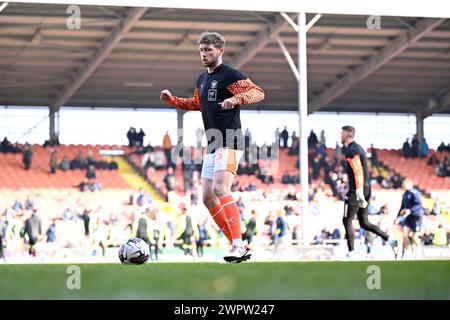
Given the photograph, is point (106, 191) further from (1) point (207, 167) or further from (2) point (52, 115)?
(1) point (207, 167)

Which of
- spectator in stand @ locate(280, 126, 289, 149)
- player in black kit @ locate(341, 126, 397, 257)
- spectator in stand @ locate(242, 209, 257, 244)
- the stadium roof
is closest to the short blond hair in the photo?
player in black kit @ locate(341, 126, 397, 257)

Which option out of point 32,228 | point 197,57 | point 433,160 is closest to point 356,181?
point 32,228

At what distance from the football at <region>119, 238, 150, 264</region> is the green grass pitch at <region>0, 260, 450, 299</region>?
35.9 inches

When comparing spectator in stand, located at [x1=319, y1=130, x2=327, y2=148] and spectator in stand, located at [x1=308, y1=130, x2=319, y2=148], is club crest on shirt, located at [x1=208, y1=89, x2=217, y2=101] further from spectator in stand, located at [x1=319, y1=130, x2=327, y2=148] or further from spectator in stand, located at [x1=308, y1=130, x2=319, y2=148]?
spectator in stand, located at [x1=319, y1=130, x2=327, y2=148]

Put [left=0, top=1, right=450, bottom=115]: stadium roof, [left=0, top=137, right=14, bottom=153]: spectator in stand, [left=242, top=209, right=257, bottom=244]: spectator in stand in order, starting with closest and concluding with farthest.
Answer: [left=242, top=209, right=257, bottom=244]: spectator in stand, [left=0, top=1, right=450, bottom=115]: stadium roof, [left=0, top=137, right=14, bottom=153]: spectator in stand

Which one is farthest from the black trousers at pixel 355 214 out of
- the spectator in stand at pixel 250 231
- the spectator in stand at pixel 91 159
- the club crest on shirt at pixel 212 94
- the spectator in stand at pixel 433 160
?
the spectator in stand at pixel 433 160

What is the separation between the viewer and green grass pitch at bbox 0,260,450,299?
21.4 feet

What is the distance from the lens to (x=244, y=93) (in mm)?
7773

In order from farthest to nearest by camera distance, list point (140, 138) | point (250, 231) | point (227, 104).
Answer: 1. point (140, 138)
2. point (250, 231)
3. point (227, 104)

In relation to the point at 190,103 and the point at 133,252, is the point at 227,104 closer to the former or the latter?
the point at 190,103

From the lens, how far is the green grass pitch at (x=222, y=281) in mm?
6531

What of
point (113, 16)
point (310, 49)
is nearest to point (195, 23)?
point (113, 16)

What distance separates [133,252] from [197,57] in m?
23.6
